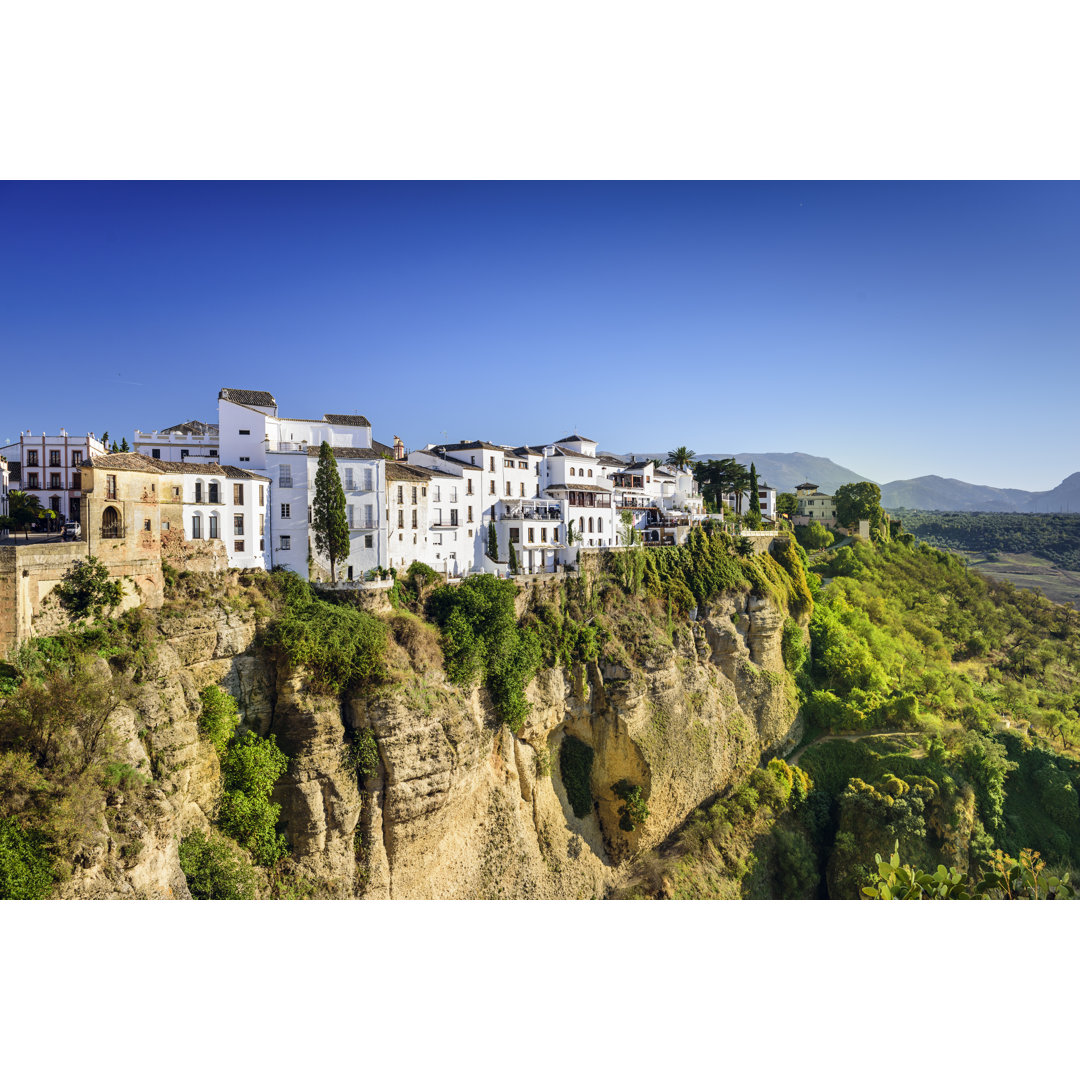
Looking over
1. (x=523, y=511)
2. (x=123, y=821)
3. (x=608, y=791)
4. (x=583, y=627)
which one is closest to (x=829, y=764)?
(x=608, y=791)

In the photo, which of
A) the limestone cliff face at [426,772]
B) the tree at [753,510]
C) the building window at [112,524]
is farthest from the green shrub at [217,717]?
the tree at [753,510]

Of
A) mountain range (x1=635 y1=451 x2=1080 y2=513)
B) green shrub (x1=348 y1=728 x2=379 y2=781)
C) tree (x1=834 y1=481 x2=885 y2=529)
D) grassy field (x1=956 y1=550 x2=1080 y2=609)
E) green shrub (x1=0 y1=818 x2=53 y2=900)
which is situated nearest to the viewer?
green shrub (x1=0 y1=818 x2=53 y2=900)

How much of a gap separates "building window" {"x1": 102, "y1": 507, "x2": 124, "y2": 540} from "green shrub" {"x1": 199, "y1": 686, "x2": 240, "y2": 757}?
423cm

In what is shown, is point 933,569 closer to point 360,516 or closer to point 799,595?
point 799,595

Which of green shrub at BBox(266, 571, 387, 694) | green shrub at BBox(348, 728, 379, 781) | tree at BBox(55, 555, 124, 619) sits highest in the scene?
tree at BBox(55, 555, 124, 619)

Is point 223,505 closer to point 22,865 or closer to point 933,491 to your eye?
point 22,865

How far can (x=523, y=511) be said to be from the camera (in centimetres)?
2844

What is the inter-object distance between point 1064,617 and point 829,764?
78.7 ft

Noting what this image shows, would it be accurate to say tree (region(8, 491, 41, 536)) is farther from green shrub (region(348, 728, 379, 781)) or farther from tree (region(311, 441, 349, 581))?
green shrub (region(348, 728, 379, 781))

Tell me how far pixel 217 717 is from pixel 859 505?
42649mm

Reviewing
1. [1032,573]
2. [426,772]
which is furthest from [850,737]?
[1032,573]

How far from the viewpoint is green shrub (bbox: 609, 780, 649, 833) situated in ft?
76.6

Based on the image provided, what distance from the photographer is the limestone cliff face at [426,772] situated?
13.9m

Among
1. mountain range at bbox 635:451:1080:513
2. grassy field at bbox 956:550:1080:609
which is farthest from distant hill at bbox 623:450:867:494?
grassy field at bbox 956:550:1080:609
